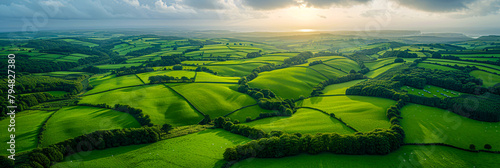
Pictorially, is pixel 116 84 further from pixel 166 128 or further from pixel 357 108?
pixel 357 108

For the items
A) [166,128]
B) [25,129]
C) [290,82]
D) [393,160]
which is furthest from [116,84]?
[393,160]

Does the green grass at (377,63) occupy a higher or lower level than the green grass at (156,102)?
higher

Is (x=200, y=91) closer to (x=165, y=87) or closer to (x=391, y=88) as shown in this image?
(x=165, y=87)

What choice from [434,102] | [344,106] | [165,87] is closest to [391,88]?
[434,102]

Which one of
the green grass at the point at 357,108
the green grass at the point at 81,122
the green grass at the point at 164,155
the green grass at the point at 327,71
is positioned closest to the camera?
the green grass at the point at 164,155

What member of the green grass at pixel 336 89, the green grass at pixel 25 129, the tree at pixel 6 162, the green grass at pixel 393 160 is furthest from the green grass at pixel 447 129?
the green grass at pixel 25 129

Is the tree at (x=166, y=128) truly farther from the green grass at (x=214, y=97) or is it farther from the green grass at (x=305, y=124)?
the green grass at (x=305, y=124)
